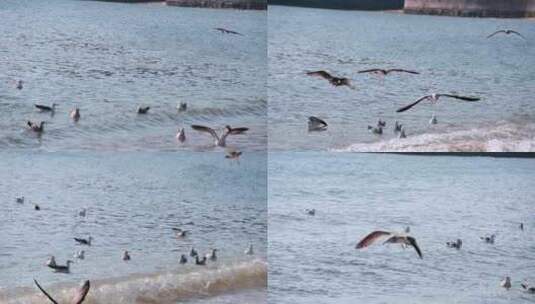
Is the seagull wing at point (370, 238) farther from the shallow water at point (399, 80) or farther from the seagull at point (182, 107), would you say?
the seagull at point (182, 107)

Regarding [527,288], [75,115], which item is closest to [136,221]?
[75,115]

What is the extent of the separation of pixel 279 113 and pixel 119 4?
79 cm

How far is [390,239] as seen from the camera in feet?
15.7

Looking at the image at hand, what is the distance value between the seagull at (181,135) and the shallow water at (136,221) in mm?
63

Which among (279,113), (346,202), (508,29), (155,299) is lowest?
(155,299)

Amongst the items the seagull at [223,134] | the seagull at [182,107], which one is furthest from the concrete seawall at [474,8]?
the seagull at [182,107]

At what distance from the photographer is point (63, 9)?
4699 mm

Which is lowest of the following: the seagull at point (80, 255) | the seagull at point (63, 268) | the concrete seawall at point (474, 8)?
the seagull at point (63, 268)

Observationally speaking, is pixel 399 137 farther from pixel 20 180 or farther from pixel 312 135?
pixel 20 180

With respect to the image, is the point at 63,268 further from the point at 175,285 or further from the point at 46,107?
the point at 46,107

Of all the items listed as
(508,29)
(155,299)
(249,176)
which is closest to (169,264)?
(155,299)

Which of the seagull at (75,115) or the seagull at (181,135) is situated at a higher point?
the seagull at (75,115)

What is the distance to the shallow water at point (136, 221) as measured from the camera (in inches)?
180

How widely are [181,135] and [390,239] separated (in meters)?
0.93
